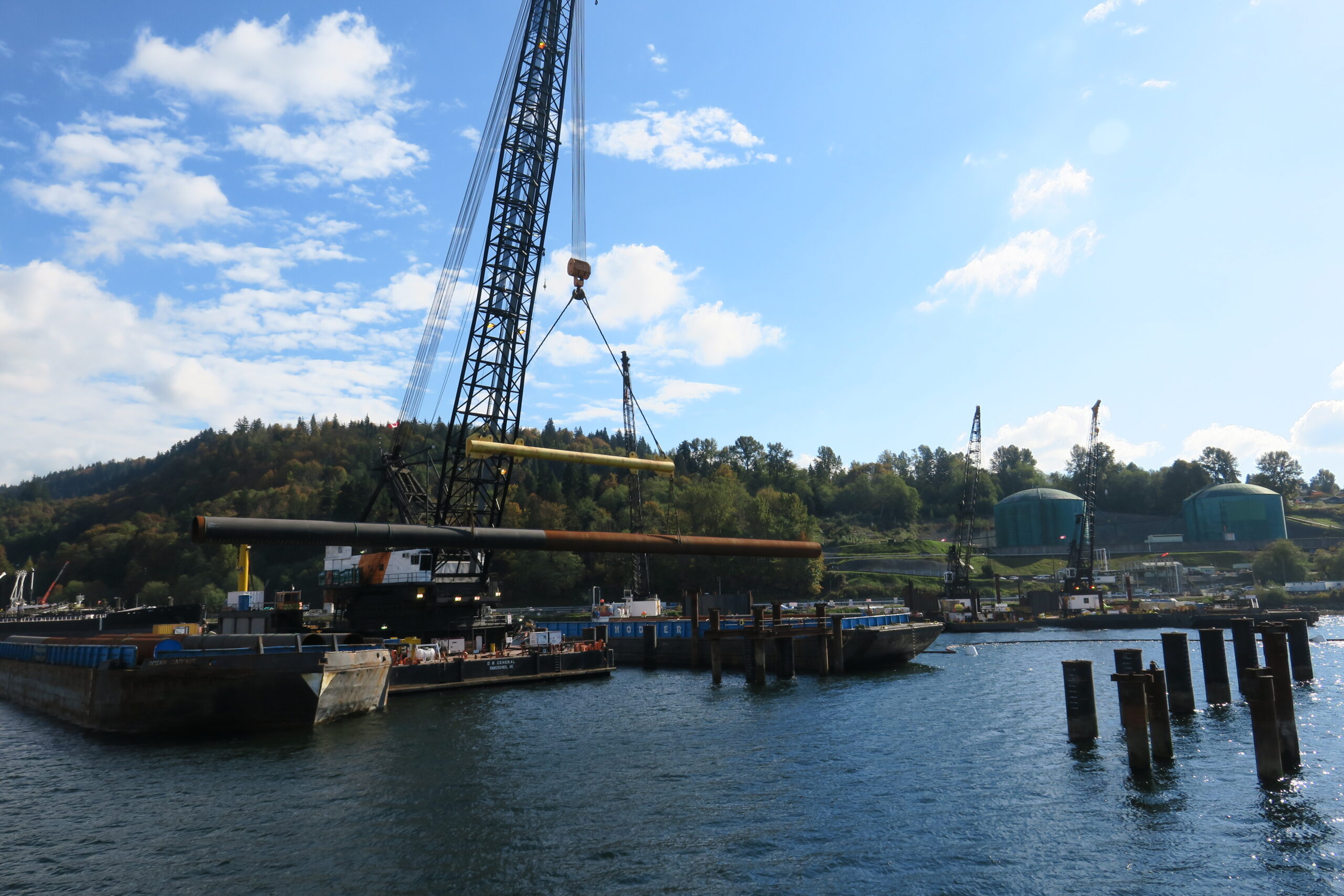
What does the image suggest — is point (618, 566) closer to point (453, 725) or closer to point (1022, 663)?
point (1022, 663)

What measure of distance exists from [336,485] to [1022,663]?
543 ft

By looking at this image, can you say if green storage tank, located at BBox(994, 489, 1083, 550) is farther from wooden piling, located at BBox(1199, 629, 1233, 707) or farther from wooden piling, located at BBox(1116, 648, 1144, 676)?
wooden piling, located at BBox(1116, 648, 1144, 676)

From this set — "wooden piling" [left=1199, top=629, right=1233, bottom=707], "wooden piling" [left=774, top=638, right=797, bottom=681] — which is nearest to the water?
"wooden piling" [left=1199, top=629, right=1233, bottom=707]

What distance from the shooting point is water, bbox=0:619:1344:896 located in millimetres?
18594

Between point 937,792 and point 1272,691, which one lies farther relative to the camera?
point 937,792

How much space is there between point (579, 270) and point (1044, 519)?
175 metres

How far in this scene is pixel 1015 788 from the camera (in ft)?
83.1

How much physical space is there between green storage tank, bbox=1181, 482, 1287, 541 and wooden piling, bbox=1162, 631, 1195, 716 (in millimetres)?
176777

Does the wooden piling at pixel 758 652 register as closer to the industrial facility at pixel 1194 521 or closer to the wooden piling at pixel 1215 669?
the wooden piling at pixel 1215 669

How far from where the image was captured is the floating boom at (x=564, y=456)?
27.8m

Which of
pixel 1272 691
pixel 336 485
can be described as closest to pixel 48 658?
pixel 1272 691

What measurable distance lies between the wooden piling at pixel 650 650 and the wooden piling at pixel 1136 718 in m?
44.6

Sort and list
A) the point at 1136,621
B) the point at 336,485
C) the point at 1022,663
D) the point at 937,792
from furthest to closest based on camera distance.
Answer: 1. the point at 336,485
2. the point at 1136,621
3. the point at 1022,663
4. the point at 937,792

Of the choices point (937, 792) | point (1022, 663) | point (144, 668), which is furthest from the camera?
point (1022, 663)
